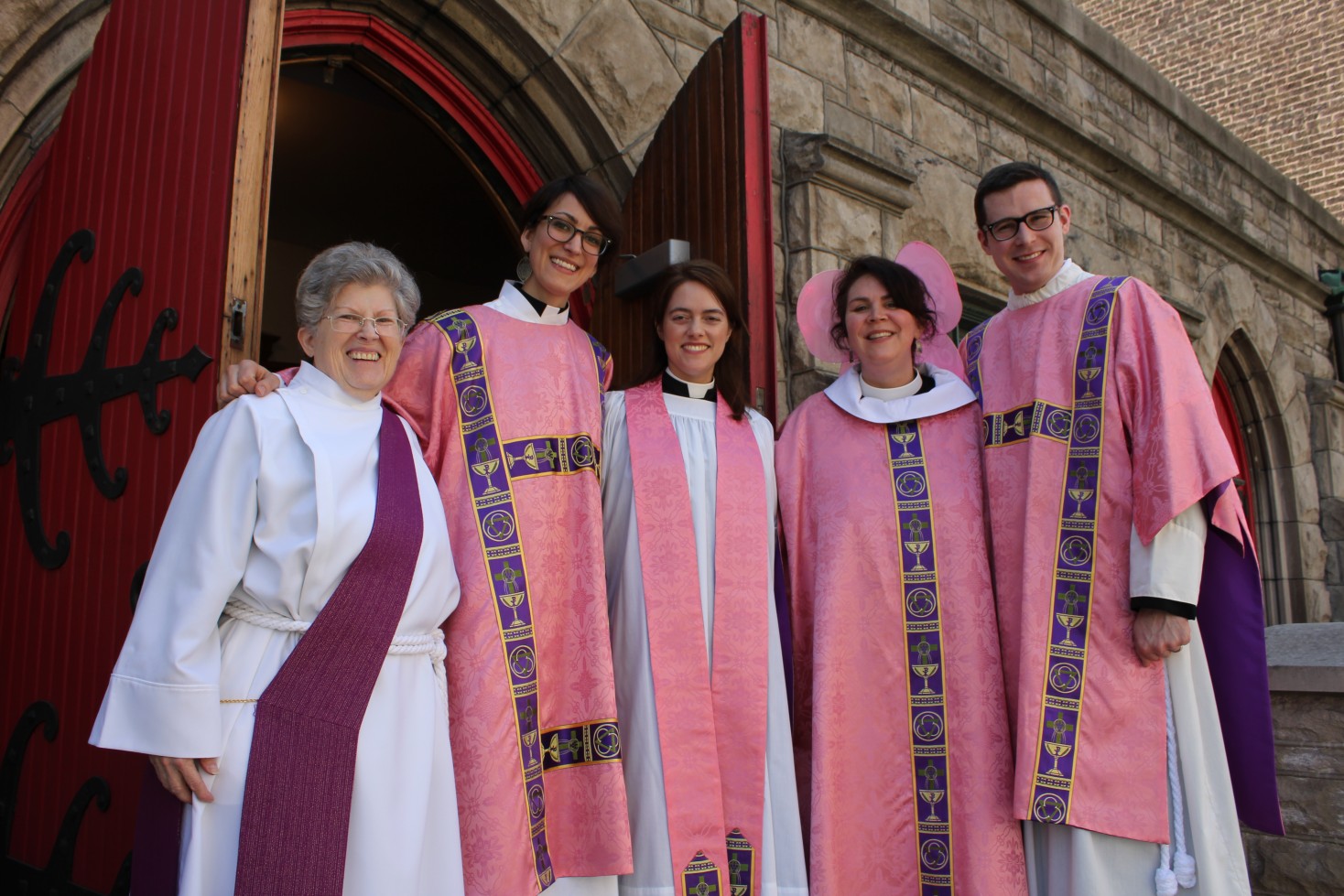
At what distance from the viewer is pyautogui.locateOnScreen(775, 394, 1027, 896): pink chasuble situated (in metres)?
2.35

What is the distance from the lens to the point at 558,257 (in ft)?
8.02

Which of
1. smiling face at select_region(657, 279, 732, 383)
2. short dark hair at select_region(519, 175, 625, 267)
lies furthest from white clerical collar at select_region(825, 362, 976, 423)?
short dark hair at select_region(519, 175, 625, 267)

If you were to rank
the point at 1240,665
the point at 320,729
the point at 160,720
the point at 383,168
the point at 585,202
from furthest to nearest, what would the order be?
1. the point at 383,168
2. the point at 585,202
3. the point at 1240,665
4. the point at 320,729
5. the point at 160,720

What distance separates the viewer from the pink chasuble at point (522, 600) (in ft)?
6.77

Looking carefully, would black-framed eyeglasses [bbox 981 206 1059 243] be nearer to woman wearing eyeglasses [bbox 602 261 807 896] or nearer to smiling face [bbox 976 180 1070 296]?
smiling face [bbox 976 180 1070 296]

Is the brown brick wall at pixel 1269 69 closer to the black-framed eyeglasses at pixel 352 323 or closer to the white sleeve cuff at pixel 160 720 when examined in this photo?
the black-framed eyeglasses at pixel 352 323

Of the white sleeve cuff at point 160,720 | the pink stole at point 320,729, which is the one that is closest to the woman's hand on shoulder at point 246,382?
the pink stole at point 320,729

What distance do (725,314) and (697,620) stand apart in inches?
29.8

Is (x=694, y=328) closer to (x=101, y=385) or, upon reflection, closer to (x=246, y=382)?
(x=246, y=382)

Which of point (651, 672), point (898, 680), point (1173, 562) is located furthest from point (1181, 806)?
point (651, 672)

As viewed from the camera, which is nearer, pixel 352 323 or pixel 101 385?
pixel 352 323

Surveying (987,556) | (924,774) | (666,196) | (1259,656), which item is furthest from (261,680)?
(666,196)

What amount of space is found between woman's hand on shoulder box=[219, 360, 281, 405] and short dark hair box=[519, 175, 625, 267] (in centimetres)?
79

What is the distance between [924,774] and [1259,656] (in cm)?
77
